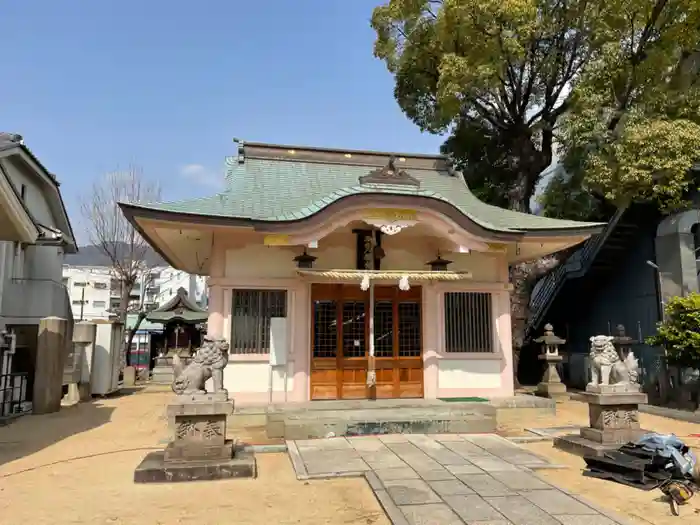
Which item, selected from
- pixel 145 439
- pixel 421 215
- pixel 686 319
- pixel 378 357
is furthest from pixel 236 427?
pixel 686 319

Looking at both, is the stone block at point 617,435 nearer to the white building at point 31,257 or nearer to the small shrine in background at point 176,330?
the white building at point 31,257

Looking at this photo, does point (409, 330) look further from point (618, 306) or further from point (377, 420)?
point (618, 306)

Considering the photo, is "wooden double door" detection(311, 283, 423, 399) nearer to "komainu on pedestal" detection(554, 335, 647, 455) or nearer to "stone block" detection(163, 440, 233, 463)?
"komainu on pedestal" detection(554, 335, 647, 455)

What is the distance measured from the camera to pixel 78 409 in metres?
12.7

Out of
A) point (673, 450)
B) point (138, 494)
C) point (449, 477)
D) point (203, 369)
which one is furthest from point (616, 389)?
point (138, 494)

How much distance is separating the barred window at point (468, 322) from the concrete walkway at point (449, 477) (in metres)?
2.90

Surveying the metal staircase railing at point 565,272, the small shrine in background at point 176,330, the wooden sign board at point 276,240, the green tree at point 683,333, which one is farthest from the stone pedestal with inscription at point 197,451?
the small shrine in background at point 176,330

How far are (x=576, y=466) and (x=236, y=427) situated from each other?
5.43 meters

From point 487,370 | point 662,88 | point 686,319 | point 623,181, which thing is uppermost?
point 662,88

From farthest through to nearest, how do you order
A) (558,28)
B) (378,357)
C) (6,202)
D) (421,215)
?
(558,28) → (378,357) → (421,215) → (6,202)

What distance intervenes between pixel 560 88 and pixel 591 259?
5869 millimetres

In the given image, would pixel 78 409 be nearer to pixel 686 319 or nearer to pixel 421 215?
pixel 421 215

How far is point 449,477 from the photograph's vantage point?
595 cm

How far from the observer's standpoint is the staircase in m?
14.9
